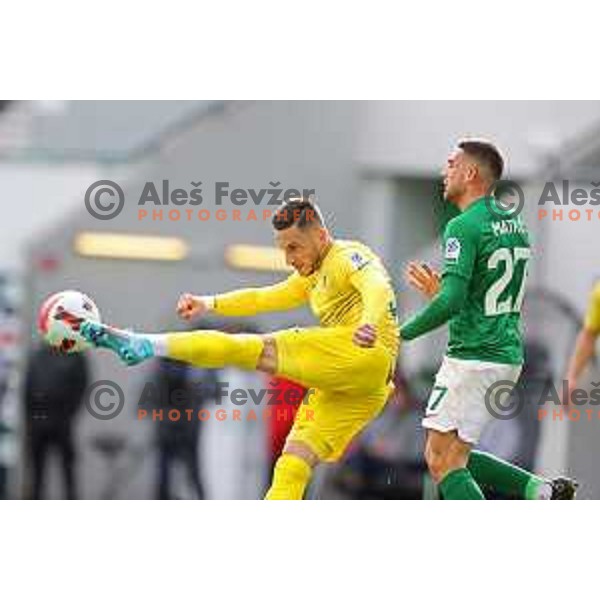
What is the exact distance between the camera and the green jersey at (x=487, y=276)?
1002 centimetres

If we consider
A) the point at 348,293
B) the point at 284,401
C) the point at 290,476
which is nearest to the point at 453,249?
the point at 348,293

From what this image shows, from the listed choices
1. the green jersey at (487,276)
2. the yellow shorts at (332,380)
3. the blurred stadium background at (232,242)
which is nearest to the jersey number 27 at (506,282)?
the green jersey at (487,276)

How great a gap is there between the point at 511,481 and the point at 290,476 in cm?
112

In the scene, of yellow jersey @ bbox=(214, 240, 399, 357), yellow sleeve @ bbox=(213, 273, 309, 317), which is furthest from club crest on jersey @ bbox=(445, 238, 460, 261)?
yellow sleeve @ bbox=(213, 273, 309, 317)

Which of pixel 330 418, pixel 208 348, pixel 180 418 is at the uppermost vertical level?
pixel 208 348

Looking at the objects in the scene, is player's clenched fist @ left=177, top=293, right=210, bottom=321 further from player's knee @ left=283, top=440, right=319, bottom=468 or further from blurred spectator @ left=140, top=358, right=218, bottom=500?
blurred spectator @ left=140, top=358, right=218, bottom=500

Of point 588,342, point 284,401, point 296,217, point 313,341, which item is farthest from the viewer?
point 588,342

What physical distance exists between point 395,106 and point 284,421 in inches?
160

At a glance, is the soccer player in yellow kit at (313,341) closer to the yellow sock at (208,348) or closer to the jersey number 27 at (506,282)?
the yellow sock at (208,348)

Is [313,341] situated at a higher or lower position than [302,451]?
higher

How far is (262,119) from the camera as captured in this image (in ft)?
54.5

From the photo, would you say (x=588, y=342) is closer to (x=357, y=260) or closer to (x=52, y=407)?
(x=357, y=260)

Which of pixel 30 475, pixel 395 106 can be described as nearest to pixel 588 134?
pixel 395 106

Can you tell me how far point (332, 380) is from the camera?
10117 mm
